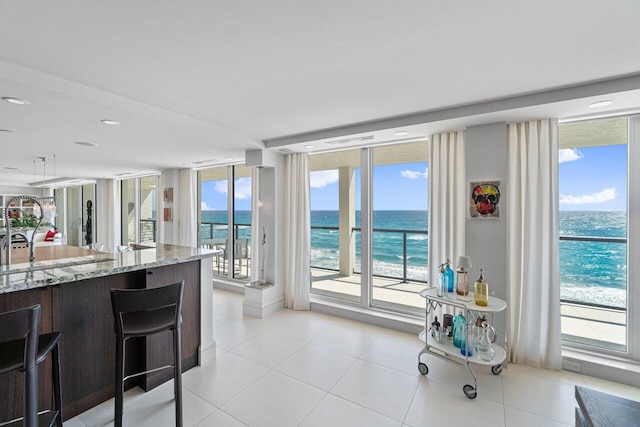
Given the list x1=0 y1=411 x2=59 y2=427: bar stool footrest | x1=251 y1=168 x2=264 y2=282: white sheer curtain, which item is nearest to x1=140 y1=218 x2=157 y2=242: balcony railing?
x1=251 y1=168 x2=264 y2=282: white sheer curtain

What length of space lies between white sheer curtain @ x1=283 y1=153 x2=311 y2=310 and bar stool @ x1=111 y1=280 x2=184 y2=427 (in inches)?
94.9

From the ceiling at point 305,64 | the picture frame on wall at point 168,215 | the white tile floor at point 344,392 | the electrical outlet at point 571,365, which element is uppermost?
the ceiling at point 305,64

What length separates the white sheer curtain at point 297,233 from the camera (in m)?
4.27

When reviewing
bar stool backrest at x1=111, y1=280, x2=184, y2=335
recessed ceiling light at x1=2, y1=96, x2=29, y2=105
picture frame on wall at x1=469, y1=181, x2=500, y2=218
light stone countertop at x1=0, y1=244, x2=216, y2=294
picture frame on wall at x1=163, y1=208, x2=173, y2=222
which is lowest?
bar stool backrest at x1=111, y1=280, x2=184, y2=335

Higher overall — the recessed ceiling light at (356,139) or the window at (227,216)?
the recessed ceiling light at (356,139)

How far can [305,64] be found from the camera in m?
1.90

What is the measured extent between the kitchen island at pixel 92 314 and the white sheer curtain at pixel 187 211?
2.97m

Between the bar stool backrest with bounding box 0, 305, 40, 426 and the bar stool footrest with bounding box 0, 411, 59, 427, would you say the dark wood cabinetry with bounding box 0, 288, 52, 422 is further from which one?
the bar stool backrest with bounding box 0, 305, 40, 426

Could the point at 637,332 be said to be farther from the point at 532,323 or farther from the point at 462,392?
the point at 462,392

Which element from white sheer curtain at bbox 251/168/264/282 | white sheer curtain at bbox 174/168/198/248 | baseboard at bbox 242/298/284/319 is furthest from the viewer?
white sheer curtain at bbox 174/168/198/248

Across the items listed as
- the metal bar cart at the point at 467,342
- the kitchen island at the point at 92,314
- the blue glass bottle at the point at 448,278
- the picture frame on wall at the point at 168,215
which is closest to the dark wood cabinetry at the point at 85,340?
the kitchen island at the point at 92,314

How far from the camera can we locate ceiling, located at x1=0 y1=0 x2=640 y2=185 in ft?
4.60

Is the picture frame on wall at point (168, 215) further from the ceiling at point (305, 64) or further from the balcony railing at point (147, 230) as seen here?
the ceiling at point (305, 64)

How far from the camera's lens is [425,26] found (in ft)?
4.97
